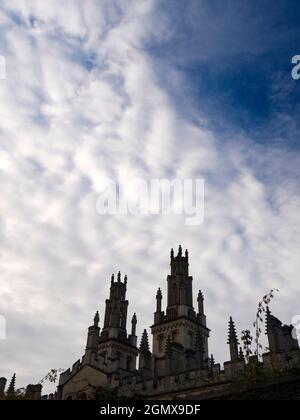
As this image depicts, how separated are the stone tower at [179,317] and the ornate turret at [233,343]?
1244cm

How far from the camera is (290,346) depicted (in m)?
28.6

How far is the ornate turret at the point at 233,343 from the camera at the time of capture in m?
30.9

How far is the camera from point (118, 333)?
50656mm

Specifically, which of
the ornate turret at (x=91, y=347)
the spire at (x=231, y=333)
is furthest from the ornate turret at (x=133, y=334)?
the spire at (x=231, y=333)

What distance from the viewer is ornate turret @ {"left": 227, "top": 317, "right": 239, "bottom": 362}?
30.9m

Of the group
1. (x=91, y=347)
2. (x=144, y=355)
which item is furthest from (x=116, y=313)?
(x=144, y=355)

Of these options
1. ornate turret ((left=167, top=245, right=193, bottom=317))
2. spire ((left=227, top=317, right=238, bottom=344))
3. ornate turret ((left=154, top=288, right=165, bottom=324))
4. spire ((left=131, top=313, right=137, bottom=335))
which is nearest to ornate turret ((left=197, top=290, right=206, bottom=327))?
ornate turret ((left=167, top=245, right=193, bottom=317))

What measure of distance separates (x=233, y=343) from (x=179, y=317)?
1492 centimetres

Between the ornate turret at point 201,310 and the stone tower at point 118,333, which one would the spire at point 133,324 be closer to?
the stone tower at point 118,333

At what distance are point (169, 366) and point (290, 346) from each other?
11.1 meters

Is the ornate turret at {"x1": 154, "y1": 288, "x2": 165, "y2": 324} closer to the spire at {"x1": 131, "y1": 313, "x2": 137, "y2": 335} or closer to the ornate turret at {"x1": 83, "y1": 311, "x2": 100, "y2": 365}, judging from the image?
the spire at {"x1": 131, "y1": 313, "x2": 137, "y2": 335}

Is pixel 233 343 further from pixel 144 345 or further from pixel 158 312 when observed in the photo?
pixel 158 312
